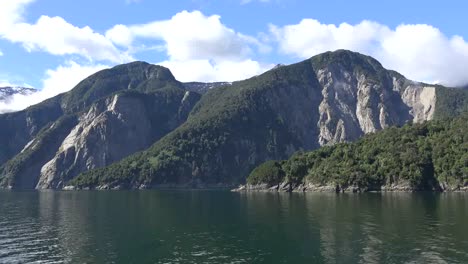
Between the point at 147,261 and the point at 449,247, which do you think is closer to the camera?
the point at 147,261

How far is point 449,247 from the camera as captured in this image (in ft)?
238

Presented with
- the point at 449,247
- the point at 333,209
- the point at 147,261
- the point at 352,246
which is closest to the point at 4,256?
the point at 147,261

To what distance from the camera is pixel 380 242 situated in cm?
7800

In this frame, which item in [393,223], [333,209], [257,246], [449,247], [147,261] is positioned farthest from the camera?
[333,209]

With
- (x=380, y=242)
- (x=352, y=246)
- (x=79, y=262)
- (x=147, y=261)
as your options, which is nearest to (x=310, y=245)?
(x=352, y=246)

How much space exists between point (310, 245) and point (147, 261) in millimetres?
25437

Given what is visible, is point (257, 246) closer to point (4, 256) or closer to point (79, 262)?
point (79, 262)

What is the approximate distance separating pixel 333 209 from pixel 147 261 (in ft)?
242

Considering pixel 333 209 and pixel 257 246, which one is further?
pixel 333 209

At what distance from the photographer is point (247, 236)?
288 feet

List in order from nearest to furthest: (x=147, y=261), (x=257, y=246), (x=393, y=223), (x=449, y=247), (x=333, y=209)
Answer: (x=147, y=261) < (x=449, y=247) < (x=257, y=246) < (x=393, y=223) < (x=333, y=209)

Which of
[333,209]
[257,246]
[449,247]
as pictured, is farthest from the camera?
[333,209]

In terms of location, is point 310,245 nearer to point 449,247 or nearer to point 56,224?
point 449,247

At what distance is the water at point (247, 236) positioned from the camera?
69.6 meters
